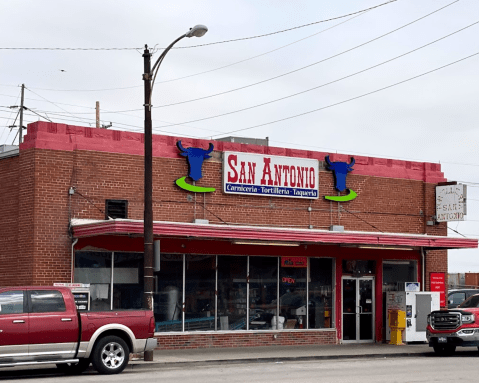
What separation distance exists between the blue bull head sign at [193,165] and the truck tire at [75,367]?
726 cm

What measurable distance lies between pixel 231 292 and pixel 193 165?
3994 mm

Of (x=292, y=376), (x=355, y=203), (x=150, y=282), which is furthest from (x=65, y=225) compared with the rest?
(x=355, y=203)

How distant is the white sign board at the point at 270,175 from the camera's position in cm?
2569

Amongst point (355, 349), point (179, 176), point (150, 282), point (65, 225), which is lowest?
point (355, 349)

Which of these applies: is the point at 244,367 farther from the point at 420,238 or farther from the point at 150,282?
the point at 420,238

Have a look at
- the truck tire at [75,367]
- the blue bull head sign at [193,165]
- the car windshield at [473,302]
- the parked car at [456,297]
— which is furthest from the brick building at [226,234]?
the truck tire at [75,367]

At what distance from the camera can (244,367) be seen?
19.4 metres

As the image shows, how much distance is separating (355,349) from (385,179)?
6.79 m

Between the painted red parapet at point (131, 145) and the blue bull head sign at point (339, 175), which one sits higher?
the painted red parapet at point (131, 145)

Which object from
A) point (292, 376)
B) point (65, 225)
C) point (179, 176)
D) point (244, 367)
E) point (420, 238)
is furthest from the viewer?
point (420, 238)

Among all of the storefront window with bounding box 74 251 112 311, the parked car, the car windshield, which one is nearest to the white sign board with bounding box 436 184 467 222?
the parked car

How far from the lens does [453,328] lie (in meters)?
23.4

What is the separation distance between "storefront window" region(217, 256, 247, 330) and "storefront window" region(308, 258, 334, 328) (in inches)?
102

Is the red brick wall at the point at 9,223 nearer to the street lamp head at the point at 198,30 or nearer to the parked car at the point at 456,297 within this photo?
the street lamp head at the point at 198,30
